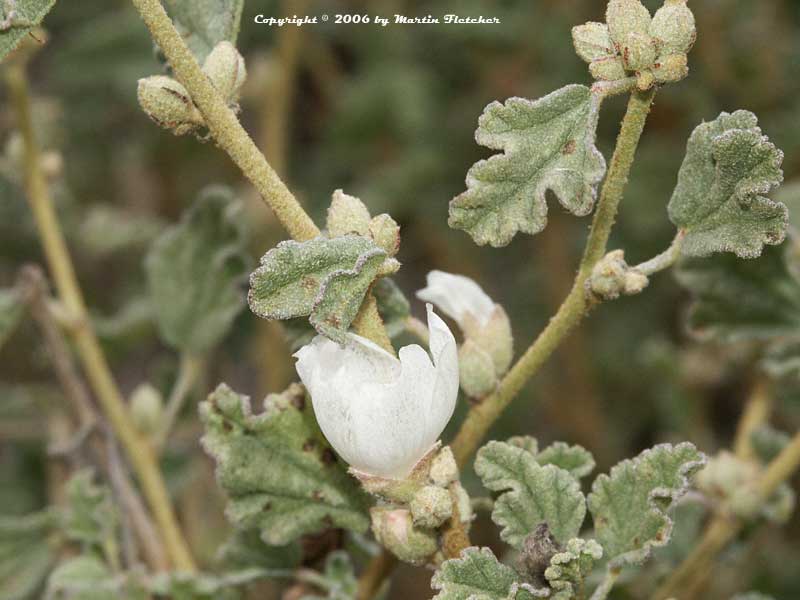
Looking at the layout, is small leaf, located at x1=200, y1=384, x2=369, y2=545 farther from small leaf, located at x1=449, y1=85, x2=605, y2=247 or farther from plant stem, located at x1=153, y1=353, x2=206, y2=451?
plant stem, located at x1=153, y1=353, x2=206, y2=451

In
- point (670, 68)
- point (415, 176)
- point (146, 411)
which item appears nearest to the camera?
point (670, 68)

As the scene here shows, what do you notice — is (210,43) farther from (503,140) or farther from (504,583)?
(504,583)

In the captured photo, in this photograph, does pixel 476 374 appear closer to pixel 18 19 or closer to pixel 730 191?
pixel 730 191

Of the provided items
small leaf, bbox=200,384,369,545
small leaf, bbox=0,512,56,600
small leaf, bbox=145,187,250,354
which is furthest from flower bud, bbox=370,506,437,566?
small leaf, bbox=0,512,56,600

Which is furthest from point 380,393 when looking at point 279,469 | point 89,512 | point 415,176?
point 415,176

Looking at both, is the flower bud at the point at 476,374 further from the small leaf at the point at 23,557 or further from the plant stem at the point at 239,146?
the small leaf at the point at 23,557

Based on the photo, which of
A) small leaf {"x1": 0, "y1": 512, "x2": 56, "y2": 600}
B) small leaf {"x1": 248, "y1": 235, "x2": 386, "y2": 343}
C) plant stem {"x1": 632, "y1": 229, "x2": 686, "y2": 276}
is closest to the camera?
small leaf {"x1": 248, "y1": 235, "x2": 386, "y2": 343}

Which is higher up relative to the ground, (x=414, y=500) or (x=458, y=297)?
(x=458, y=297)

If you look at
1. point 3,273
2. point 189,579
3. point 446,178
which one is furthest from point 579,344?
point 189,579
